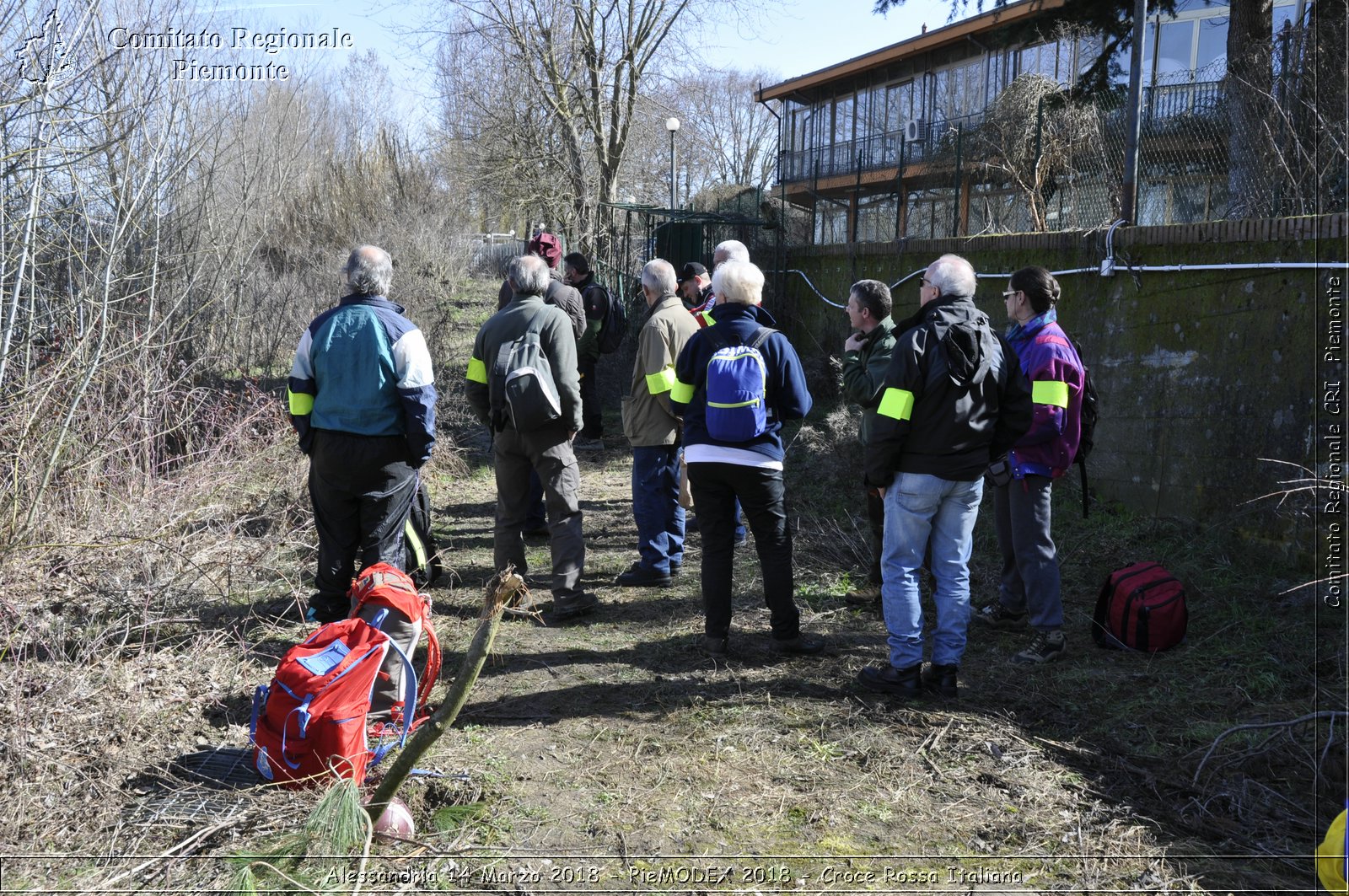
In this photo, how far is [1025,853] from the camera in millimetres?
3072

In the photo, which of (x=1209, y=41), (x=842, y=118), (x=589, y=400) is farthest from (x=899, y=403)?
(x=842, y=118)

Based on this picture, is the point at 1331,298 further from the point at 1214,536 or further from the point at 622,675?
the point at 622,675

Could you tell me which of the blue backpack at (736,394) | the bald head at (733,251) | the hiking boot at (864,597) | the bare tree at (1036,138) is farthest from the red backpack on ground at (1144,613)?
the bare tree at (1036,138)

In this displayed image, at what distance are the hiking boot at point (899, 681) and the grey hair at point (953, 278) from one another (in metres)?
1.70

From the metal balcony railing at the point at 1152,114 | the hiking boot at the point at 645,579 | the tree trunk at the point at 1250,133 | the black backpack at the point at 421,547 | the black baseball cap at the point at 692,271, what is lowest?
the hiking boot at the point at 645,579

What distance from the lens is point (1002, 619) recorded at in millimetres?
5152

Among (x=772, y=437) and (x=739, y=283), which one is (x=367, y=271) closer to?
(x=739, y=283)

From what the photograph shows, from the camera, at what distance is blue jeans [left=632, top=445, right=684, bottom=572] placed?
233 inches

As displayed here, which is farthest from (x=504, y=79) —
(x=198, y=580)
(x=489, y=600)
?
(x=489, y=600)

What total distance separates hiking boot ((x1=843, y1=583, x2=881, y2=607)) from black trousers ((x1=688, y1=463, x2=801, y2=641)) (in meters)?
0.92

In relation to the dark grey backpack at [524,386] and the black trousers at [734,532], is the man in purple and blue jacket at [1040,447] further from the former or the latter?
the dark grey backpack at [524,386]

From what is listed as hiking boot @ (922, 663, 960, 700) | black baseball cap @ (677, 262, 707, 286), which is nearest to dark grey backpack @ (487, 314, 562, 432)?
black baseball cap @ (677, 262, 707, 286)

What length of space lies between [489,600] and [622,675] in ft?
6.21

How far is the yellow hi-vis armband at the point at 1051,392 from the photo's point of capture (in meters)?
4.55
